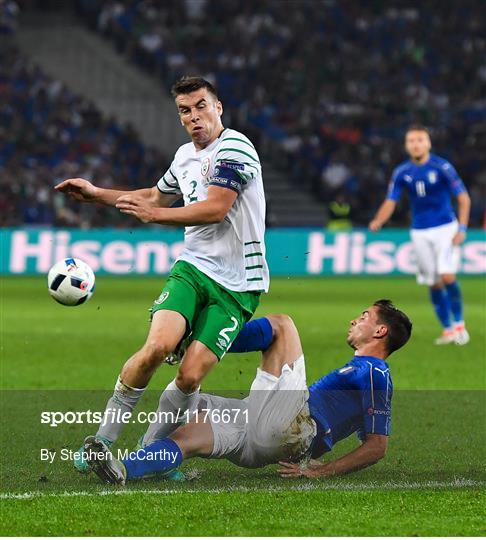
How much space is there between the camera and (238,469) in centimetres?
645

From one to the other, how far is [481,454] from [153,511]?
2.47 meters

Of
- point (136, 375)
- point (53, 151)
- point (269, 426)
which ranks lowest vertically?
point (269, 426)

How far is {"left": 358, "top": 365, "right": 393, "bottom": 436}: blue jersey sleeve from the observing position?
6.16m

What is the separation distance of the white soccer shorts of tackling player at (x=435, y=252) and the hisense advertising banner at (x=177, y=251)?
27.0 feet

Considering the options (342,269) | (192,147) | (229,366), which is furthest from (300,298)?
(192,147)

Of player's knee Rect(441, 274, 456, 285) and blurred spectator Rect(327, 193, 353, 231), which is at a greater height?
blurred spectator Rect(327, 193, 353, 231)

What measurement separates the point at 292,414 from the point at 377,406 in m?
0.44

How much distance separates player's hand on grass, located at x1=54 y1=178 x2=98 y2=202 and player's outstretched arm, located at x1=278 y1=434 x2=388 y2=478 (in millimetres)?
1888

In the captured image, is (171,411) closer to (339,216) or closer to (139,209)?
(139,209)

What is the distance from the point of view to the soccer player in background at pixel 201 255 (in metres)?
6.10

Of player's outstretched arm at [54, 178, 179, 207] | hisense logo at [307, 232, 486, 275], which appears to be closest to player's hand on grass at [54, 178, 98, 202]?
player's outstretched arm at [54, 178, 179, 207]

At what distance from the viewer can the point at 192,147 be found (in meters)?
6.85

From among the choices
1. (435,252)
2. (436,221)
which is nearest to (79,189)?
(435,252)

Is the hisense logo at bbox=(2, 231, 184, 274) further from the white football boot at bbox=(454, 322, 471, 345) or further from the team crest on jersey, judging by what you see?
the team crest on jersey
